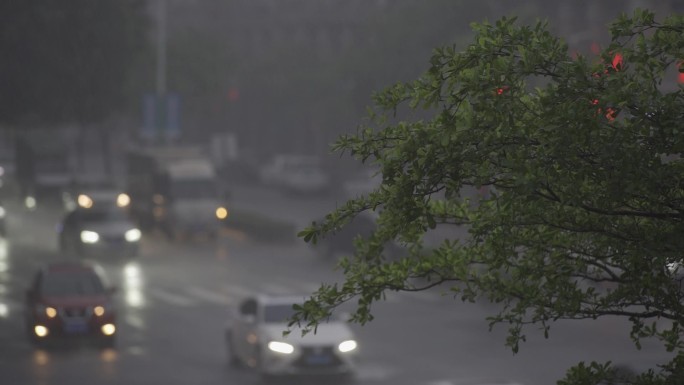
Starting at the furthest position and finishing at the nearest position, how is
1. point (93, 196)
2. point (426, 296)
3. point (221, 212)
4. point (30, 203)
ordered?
point (30, 203), point (221, 212), point (93, 196), point (426, 296)

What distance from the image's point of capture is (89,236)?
4478 centimetres

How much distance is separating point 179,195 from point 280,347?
25.8m

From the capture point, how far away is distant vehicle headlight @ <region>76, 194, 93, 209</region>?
4728cm

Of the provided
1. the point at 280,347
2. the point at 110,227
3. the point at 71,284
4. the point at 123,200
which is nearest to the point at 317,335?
the point at 280,347

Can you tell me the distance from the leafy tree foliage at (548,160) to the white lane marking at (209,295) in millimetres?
27960

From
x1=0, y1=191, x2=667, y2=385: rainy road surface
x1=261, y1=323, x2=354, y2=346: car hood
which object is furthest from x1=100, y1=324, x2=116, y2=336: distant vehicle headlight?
x1=261, y1=323, x2=354, y2=346: car hood

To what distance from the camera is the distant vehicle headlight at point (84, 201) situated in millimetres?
47278

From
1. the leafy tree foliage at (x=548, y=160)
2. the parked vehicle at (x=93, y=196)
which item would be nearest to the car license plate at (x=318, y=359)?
the leafy tree foliage at (x=548, y=160)

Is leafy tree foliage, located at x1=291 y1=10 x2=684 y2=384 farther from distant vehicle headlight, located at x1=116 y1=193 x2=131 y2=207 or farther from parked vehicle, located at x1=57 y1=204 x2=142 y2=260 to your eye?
distant vehicle headlight, located at x1=116 y1=193 x2=131 y2=207

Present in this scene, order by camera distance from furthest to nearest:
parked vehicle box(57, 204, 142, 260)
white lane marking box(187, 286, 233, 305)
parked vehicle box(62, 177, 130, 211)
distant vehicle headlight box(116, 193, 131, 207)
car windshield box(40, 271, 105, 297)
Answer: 1. distant vehicle headlight box(116, 193, 131, 207)
2. parked vehicle box(62, 177, 130, 211)
3. parked vehicle box(57, 204, 142, 260)
4. white lane marking box(187, 286, 233, 305)
5. car windshield box(40, 271, 105, 297)

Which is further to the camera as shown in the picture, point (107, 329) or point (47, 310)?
point (107, 329)

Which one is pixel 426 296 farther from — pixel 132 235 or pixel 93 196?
pixel 93 196

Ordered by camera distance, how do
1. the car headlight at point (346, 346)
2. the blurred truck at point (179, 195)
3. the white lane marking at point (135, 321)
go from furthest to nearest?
the blurred truck at point (179, 195) → the white lane marking at point (135, 321) → the car headlight at point (346, 346)

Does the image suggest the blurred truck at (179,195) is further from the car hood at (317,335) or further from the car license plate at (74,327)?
the car hood at (317,335)
